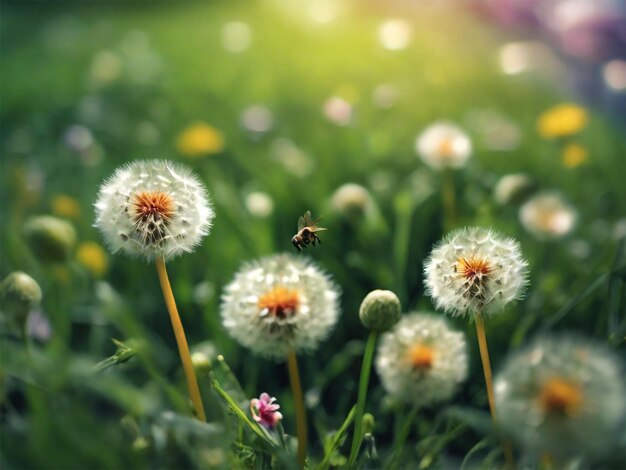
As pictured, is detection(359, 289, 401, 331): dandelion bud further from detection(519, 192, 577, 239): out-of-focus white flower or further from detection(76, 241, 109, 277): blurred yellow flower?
detection(76, 241, 109, 277): blurred yellow flower

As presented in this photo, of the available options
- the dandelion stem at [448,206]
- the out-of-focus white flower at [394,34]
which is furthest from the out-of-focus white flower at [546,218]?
the out-of-focus white flower at [394,34]

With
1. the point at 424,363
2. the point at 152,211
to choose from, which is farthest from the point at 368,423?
the point at 152,211

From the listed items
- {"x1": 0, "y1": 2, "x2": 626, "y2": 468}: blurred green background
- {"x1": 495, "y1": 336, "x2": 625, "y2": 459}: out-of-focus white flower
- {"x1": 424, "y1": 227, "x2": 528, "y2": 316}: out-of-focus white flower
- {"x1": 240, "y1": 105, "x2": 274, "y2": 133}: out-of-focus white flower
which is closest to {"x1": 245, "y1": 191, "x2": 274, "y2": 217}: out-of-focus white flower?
{"x1": 0, "y1": 2, "x2": 626, "y2": 468}: blurred green background

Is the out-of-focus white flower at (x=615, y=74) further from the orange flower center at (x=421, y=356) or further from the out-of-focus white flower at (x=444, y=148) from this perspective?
the orange flower center at (x=421, y=356)

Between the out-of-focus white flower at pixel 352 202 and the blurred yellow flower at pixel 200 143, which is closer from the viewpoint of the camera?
the out-of-focus white flower at pixel 352 202

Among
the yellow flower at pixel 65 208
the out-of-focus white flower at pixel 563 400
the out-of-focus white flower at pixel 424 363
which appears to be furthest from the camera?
the yellow flower at pixel 65 208

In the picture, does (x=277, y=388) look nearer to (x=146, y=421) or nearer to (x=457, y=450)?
(x=457, y=450)

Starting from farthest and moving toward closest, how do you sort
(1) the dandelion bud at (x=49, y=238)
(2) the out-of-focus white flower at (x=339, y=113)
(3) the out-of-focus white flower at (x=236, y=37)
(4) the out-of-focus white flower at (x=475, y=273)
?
(3) the out-of-focus white flower at (x=236, y=37) < (2) the out-of-focus white flower at (x=339, y=113) < (1) the dandelion bud at (x=49, y=238) < (4) the out-of-focus white flower at (x=475, y=273)

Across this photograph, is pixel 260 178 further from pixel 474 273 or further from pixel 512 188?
pixel 474 273
